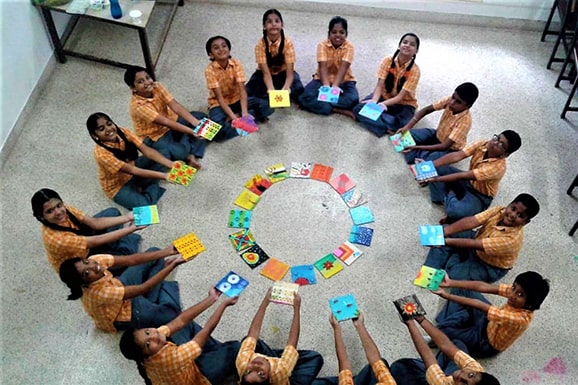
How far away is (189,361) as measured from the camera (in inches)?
109

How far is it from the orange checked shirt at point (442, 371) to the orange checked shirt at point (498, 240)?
0.76 metres

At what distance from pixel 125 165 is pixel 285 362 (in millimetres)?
1729

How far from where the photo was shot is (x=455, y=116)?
3893 mm

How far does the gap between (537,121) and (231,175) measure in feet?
8.36

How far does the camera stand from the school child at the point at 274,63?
4.22 metres

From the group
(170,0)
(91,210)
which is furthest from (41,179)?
(170,0)

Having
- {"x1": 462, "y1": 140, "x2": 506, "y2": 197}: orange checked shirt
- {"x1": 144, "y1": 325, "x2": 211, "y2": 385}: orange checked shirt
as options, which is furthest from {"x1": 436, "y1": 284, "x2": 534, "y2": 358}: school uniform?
{"x1": 144, "y1": 325, "x2": 211, "y2": 385}: orange checked shirt

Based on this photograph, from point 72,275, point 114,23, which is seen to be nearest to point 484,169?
point 72,275

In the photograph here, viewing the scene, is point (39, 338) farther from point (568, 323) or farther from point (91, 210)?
point (568, 323)

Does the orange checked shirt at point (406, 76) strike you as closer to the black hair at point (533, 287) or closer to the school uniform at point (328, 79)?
the school uniform at point (328, 79)

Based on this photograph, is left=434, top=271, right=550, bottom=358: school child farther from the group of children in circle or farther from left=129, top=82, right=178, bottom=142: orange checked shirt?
left=129, top=82, right=178, bottom=142: orange checked shirt

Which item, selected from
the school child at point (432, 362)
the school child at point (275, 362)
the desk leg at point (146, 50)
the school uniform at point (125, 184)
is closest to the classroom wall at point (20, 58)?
the desk leg at point (146, 50)

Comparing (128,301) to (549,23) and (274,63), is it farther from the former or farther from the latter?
(549,23)

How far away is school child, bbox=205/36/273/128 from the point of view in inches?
160
